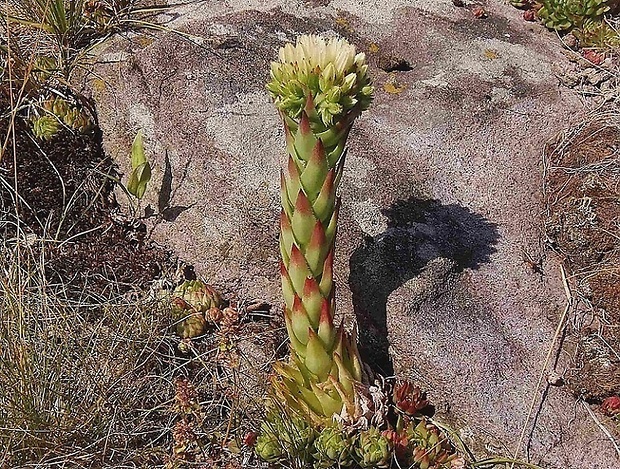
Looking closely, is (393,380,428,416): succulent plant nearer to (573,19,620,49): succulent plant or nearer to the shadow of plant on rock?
the shadow of plant on rock

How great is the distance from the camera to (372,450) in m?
2.41

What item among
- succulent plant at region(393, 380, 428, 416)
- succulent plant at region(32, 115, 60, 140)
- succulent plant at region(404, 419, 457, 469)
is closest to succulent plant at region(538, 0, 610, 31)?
succulent plant at region(393, 380, 428, 416)

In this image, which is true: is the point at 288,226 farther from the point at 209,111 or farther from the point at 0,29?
the point at 0,29

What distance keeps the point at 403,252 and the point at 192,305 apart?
98 cm

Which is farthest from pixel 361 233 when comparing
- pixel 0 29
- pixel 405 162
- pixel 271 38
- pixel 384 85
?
pixel 0 29

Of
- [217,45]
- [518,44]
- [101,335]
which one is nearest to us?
[101,335]

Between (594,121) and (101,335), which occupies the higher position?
(594,121)

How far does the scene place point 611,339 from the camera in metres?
2.77

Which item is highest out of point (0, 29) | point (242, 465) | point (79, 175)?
point (0, 29)

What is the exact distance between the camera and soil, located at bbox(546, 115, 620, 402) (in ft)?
8.86

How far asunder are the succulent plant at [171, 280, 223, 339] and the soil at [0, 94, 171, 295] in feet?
0.79

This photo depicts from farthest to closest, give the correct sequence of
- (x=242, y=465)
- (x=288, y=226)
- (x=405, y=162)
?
(x=405, y=162)
(x=242, y=465)
(x=288, y=226)

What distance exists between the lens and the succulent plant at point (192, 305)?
3049mm

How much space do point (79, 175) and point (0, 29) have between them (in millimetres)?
1268
